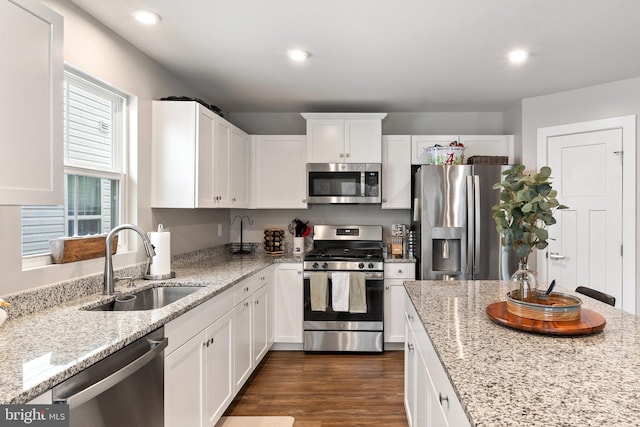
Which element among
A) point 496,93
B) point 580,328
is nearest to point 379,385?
point 580,328

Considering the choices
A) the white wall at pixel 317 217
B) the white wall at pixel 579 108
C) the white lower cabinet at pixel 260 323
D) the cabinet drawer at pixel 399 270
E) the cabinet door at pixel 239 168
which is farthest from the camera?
the white wall at pixel 317 217

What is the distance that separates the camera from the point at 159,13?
6.84ft

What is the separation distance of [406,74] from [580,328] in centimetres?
228

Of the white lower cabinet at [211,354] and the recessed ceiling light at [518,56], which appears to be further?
the recessed ceiling light at [518,56]

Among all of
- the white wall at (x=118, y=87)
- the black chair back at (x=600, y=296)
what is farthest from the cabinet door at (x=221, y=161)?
the black chair back at (x=600, y=296)

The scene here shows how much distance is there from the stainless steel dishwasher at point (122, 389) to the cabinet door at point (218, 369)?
0.49 meters

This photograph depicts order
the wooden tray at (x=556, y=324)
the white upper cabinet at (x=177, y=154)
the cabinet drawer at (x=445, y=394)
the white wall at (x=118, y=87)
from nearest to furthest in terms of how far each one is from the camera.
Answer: the cabinet drawer at (x=445, y=394)
the wooden tray at (x=556, y=324)
the white wall at (x=118, y=87)
the white upper cabinet at (x=177, y=154)

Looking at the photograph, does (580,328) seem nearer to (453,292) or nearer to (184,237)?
(453,292)

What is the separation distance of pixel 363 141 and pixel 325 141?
1.26 feet

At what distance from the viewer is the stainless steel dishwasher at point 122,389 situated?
1.16 meters

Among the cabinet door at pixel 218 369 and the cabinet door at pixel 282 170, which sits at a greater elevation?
the cabinet door at pixel 282 170

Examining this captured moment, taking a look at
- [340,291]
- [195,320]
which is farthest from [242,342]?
[340,291]

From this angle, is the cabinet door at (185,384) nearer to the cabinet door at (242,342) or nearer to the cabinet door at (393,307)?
the cabinet door at (242,342)

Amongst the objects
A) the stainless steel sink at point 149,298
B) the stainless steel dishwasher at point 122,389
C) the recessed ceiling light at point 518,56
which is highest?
the recessed ceiling light at point 518,56
